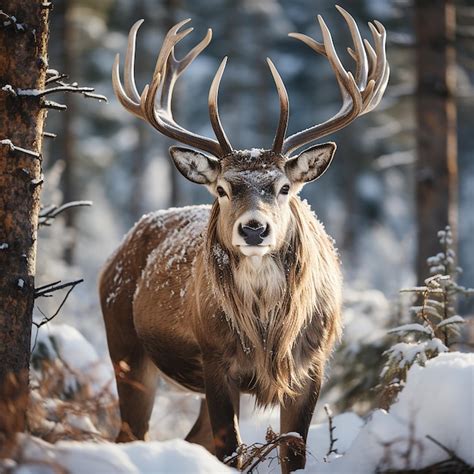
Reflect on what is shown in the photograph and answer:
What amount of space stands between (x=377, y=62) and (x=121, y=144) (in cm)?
2468

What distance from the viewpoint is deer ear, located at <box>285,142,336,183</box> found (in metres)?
5.61

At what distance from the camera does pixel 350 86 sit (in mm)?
5770

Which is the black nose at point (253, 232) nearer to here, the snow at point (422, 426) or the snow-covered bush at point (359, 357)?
the snow at point (422, 426)

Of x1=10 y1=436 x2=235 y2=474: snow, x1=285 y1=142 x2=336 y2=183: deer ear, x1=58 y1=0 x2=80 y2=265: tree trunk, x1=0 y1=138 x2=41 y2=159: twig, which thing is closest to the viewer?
x1=10 y1=436 x2=235 y2=474: snow

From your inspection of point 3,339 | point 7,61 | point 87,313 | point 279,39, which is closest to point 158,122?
point 7,61

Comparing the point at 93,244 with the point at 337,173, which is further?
the point at 337,173

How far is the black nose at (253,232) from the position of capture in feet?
16.2

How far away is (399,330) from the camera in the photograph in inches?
203

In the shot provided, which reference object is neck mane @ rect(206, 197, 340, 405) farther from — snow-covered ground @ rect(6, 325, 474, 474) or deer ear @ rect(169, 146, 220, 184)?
snow-covered ground @ rect(6, 325, 474, 474)

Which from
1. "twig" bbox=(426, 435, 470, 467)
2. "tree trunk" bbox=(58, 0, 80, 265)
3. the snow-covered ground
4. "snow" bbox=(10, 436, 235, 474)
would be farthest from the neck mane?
"tree trunk" bbox=(58, 0, 80, 265)

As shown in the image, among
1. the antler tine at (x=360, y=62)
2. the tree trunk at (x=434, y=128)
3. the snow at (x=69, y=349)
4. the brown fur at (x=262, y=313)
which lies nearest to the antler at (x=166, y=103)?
the brown fur at (x=262, y=313)

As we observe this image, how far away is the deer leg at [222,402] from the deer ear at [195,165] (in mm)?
1244

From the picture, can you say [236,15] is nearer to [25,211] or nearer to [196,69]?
[196,69]

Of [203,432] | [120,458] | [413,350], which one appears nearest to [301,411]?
[413,350]
